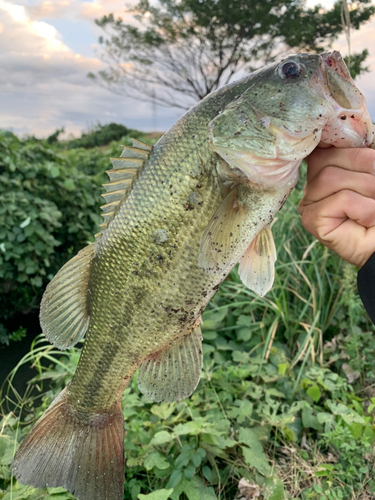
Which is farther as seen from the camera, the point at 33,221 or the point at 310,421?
the point at 33,221

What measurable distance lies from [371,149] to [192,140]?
586 millimetres

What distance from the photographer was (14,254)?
4328 mm

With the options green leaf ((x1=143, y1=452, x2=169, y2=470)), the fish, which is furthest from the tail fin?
green leaf ((x1=143, y1=452, x2=169, y2=470))

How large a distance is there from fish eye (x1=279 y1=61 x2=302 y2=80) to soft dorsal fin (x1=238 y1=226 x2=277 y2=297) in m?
0.48

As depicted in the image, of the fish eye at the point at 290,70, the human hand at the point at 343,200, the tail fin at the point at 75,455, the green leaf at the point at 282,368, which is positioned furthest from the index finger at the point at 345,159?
the green leaf at the point at 282,368

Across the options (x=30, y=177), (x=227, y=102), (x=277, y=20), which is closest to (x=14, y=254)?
(x=30, y=177)

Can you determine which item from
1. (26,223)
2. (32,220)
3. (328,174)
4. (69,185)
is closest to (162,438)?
(328,174)

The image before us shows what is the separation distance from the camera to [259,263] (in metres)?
1.38

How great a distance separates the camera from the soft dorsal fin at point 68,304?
142 centimetres

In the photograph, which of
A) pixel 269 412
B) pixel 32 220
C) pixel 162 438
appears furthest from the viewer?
pixel 32 220

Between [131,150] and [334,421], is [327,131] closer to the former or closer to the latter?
[131,150]

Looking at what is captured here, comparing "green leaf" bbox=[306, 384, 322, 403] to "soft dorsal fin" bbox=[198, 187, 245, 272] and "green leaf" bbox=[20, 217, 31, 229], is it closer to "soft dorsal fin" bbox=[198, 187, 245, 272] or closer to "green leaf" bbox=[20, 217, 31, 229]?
"soft dorsal fin" bbox=[198, 187, 245, 272]

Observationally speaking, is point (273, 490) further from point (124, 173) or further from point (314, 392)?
point (124, 173)

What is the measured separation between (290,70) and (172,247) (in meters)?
0.64
